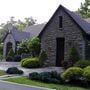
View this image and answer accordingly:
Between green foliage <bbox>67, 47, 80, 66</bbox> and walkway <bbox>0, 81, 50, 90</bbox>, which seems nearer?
walkway <bbox>0, 81, 50, 90</bbox>

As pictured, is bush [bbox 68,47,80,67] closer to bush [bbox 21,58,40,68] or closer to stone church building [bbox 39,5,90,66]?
stone church building [bbox 39,5,90,66]

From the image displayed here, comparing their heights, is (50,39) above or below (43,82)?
above

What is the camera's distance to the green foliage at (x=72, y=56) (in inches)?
987

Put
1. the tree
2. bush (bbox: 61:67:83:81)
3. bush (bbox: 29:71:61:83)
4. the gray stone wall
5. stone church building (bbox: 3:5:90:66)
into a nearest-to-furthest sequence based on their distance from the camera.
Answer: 1. bush (bbox: 61:67:83:81)
2. bush (bbox: 29:71:61:83)
3. stone church building (bbox: 3:5:90:66)
4. the gray stone wall
5. the tree

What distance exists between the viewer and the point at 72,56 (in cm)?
2525

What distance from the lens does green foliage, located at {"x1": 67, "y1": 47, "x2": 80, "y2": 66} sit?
25078 millimetres

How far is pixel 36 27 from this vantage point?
157ft

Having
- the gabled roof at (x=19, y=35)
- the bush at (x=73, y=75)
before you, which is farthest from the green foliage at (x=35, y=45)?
the bush at (x=73, y=75)

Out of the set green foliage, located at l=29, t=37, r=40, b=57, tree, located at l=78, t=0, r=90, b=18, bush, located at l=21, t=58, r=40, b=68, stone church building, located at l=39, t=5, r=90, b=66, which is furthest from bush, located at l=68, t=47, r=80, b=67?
tree, located at l=78, t=0, r=90, b=18

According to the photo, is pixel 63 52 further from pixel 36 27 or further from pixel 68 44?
pixel 36 27

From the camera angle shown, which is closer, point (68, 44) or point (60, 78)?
point (60, 78)

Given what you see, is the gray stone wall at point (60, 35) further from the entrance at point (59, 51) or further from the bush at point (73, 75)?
the bush at point (73, 75)

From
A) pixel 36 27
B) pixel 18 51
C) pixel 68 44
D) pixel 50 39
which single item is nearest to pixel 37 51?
pixel 50 39

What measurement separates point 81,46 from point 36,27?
2286cm
